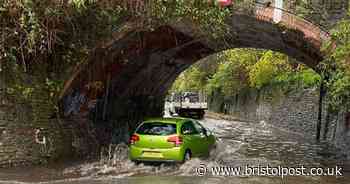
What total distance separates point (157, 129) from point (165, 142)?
25.7 inches

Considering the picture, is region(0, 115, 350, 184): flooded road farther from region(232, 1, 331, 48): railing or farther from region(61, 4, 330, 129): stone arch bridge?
region(232, 1, 331, 48): railing

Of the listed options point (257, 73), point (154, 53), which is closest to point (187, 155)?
point (154, 53)

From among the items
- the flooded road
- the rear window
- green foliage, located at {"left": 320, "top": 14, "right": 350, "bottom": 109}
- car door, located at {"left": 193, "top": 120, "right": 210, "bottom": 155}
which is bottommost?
the flooded road

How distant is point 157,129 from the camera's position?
14695mm

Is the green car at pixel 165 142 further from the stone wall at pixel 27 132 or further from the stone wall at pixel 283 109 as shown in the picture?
the stone wall at pixel 283 109

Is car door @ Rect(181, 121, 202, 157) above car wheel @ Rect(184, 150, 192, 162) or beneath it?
above

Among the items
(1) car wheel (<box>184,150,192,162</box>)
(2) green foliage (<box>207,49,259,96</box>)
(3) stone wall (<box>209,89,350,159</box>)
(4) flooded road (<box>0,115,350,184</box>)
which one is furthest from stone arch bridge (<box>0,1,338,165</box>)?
(2) green foliage (<box>207,49,259,96</box>)

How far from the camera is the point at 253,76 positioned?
38750 mm

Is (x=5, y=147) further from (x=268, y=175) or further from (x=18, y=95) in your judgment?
(x=268, y=175)

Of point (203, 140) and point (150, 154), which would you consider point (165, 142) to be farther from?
point (203, 140)

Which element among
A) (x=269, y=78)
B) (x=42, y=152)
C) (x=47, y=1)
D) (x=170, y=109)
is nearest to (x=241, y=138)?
(x=269, y=78)

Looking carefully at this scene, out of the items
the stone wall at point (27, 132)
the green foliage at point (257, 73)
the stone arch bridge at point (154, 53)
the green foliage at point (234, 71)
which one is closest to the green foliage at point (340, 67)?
the stone arch bridge at point (154, 53)

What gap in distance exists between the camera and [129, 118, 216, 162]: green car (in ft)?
46.5

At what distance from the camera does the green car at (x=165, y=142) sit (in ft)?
46.5
